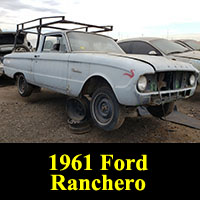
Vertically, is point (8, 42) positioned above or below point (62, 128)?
above

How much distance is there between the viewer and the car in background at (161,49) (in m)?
5.39

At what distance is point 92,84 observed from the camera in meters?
3.57

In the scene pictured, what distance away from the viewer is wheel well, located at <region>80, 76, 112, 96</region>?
3398 mm

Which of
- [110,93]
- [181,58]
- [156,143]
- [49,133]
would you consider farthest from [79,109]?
[181,58]

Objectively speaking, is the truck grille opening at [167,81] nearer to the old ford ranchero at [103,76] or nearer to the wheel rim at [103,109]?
the old ford ranchero at [103,76]

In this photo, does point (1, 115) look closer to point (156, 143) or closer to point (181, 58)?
point (156, 143)

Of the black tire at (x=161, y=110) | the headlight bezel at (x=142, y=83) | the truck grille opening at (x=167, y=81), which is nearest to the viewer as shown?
the headlight bezel at (x=142, y=83)

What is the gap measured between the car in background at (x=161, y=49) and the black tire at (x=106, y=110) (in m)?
2.68

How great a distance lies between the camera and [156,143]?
3254 mm

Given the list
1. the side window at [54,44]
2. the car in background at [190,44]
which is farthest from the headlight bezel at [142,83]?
the car in background at [190,44]

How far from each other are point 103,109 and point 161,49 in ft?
10.8

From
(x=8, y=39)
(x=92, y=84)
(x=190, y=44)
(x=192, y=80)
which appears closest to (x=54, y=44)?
(x=92, y=84)

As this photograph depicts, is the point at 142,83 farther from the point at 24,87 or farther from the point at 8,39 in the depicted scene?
the point at 8,39

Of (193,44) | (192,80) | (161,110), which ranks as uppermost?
(193,44)
